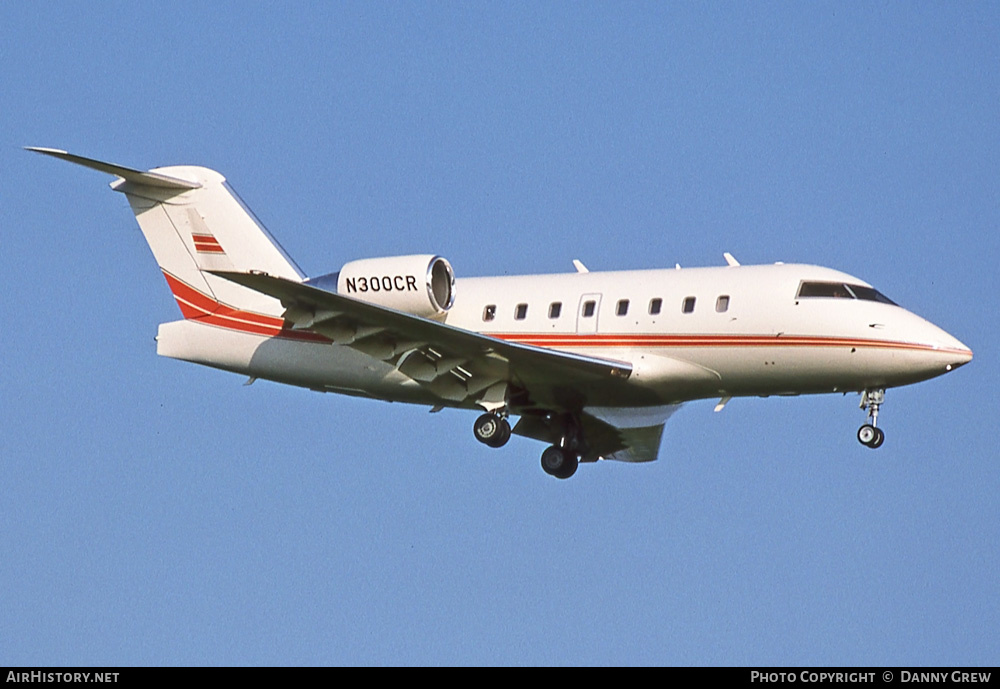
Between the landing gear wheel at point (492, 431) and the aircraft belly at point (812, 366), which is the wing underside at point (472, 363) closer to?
the landing gear wheel at point (492, 431)

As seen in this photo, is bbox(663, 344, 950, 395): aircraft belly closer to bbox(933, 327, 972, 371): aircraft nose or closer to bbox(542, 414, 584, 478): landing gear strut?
bbox(933, 327, 972, 371): aircraft nose

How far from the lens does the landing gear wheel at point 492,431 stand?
28.2 metres

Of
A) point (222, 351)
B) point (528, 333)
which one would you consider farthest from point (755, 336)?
point (222, 351)

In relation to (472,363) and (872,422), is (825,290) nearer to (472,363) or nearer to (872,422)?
(872,422)

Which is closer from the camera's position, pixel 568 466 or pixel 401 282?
pixel 401 282

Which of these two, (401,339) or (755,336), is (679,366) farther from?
(401,339)

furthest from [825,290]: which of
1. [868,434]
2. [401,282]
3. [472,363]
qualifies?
[401,282]

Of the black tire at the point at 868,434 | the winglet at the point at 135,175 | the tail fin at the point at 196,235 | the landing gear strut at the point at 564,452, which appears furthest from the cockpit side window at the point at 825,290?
the winglet at the point at 135,175

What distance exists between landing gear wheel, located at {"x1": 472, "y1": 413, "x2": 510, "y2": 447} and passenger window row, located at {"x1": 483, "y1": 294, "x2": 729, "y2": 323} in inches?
72.8

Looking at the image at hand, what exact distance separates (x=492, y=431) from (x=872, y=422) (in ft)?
20.8

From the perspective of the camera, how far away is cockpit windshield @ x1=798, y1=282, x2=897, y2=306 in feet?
88.4

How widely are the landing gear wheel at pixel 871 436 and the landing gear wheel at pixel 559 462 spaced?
19.5ft

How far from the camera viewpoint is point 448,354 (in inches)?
1099
